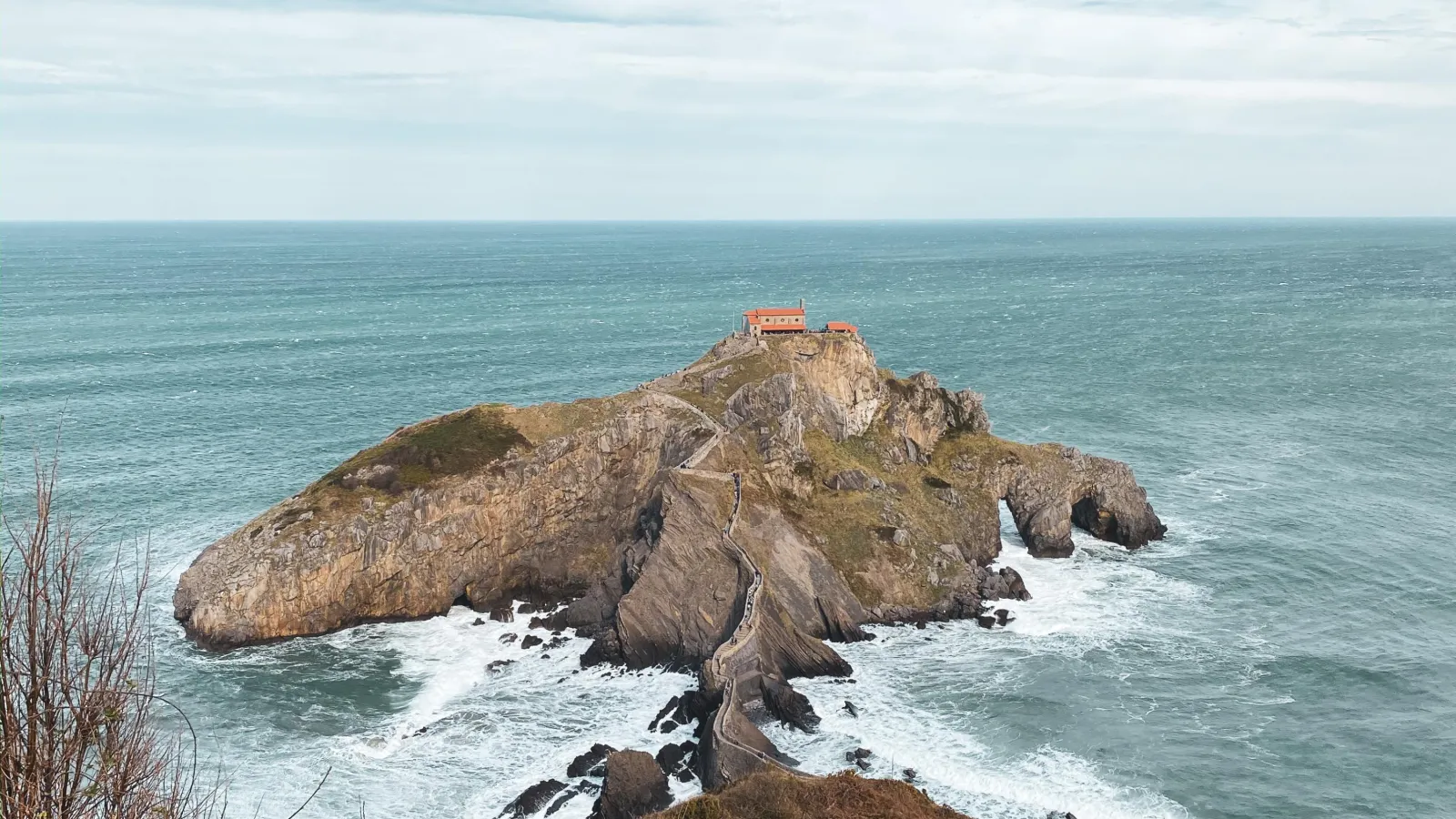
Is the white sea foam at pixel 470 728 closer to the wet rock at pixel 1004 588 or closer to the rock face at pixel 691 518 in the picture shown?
the rock face at pixel 691 518

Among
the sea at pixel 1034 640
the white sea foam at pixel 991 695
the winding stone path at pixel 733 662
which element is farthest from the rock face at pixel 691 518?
the sea at pixel 1034 640

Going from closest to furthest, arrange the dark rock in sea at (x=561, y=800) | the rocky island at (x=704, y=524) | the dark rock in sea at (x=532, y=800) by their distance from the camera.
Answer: the dark rock in sea at (x=532, y=800) < the dark rock in sea at (x=561, y=800) < the rocky island at (x=704, y=524)

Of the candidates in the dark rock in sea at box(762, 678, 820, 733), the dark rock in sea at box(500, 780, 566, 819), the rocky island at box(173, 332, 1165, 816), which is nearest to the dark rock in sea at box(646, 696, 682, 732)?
the rocky island at box(173, 332, 1165, 816)

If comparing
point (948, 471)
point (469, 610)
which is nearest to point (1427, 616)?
point (948, 471)

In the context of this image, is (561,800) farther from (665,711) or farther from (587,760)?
(665,711)

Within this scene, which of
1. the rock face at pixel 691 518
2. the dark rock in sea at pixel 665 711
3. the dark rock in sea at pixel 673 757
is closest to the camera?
the dark rock in sea at pixel 673 757

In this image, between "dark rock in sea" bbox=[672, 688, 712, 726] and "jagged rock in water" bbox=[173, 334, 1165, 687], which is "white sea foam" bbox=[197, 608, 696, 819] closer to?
"dark rock in sea" bbox=[672, 688, 712, 726]

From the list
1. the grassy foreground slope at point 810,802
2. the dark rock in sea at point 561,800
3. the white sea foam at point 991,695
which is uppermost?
the grassy foreground slope at point 810,802

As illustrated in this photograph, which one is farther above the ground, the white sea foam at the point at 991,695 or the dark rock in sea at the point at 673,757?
the white sea foam at the point at 991,695
